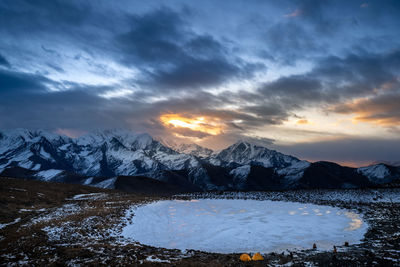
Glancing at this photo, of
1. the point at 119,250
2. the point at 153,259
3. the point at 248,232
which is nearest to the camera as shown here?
the point at 153,259

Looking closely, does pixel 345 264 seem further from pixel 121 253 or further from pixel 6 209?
pixel 6 209

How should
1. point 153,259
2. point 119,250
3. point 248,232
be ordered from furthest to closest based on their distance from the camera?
1. point 248,232
2. point 119,250
3. point 153,259

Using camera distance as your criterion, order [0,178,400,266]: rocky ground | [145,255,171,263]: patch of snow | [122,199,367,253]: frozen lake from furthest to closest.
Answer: [122,199,367,253]: frozen lake → [145,255,171,263]: patch of snow → [0,178,400,266]: rocky ground

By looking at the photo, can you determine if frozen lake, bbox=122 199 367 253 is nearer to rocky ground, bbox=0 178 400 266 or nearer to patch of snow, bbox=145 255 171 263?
rocky ground, bbox=0 178 400 266

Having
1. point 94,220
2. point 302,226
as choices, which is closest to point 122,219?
point 94,220

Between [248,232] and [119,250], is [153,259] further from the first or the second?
[248,232]

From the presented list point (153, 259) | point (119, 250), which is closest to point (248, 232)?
point (153, 259)

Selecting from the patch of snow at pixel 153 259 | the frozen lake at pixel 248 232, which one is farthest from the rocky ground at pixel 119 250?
the frozen lake at pixel 248 232

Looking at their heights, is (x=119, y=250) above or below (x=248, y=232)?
below

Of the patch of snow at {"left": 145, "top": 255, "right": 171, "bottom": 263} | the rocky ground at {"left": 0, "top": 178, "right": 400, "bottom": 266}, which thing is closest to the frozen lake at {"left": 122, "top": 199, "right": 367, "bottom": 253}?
the rocky ground at {"left": 0, "top": 178, "right": 400, "bottom": 266}

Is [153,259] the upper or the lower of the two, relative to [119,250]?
upper

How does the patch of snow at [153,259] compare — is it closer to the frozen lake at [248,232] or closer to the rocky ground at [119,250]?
the rocky ground at [119,250]

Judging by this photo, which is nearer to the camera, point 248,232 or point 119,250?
point 119,250

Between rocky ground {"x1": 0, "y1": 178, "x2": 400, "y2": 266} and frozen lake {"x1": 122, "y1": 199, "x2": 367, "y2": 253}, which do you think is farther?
frozen lake {"x1": 122, "y1": 199, "x2": 367, "y2": 253}
